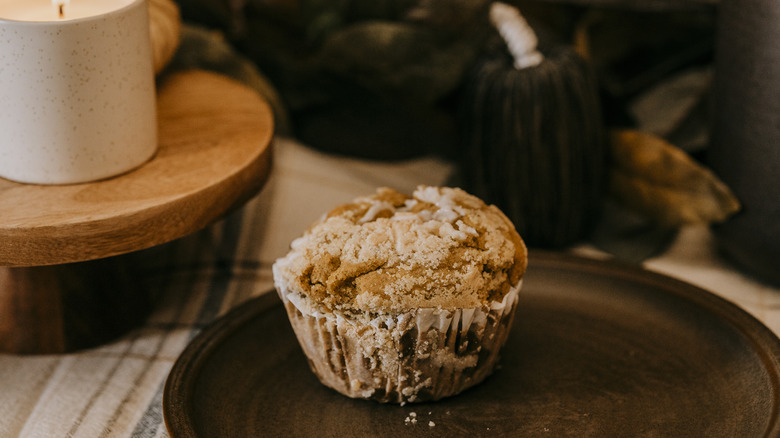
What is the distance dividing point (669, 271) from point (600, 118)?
0.18 meters

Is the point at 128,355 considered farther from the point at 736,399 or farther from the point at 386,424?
the point at 736,399

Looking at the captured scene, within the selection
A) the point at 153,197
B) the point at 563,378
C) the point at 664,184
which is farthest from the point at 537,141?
the point at 153,197

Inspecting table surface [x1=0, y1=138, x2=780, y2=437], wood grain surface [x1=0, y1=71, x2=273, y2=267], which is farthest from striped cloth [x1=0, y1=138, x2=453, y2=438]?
wood grain surface [x1=0, y1=71, x2=273, y2=267]

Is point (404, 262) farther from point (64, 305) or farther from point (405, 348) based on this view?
point (64, 305)

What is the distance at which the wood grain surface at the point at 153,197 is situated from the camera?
0.52 meters

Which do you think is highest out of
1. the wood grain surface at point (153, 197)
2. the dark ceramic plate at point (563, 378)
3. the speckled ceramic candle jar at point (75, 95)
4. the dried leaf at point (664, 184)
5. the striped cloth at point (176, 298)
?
the speckled ceramic candle jar at point (75, 95)

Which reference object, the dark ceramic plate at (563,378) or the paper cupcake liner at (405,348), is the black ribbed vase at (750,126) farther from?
the paper cupcake liner at (405,348)

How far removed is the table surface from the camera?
601 millimetres

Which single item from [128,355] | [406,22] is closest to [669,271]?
[406,22]

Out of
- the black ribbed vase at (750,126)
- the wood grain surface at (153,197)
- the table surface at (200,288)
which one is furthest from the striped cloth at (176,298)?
the black ribbed vase at (750,126)

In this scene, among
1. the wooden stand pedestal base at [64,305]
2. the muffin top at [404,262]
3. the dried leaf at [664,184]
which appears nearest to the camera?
the muffin top at [404,262]

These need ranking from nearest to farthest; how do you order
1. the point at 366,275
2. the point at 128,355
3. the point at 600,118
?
the point at 366,275
the point at 128,355
the point at 600,118

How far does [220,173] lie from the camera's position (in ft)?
1.94

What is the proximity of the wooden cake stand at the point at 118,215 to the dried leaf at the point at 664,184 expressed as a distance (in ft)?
1.27
